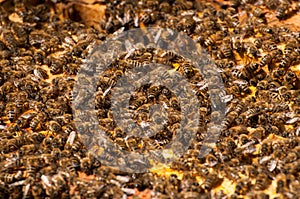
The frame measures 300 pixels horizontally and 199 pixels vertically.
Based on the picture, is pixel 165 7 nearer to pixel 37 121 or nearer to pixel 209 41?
pixel 209 41

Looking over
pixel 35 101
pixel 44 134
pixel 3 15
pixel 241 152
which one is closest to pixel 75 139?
pixel 44 134

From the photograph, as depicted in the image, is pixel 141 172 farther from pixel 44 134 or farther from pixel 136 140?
pixel 44 134

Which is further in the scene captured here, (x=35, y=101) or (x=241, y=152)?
(x=35, y=101)

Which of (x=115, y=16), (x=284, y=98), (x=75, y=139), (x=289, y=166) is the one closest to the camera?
(x=289, y=166)

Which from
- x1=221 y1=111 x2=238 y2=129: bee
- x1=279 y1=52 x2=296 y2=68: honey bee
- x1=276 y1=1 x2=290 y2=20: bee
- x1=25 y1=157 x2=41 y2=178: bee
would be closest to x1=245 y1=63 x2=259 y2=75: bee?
x1=279 y1=52 x2=296 y2=68: honey bee

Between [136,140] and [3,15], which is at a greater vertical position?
[3,15]

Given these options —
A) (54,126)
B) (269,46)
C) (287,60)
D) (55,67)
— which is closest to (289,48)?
(287,60)

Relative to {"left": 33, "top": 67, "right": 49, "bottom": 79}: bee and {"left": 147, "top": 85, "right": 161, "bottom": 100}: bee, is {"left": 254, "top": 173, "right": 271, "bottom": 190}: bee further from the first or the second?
{"left": 33, "top": 67, "right": 49, "bottom": 79}: bee

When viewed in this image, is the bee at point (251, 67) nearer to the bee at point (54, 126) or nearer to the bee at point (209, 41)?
the bee at point (209, 41)
